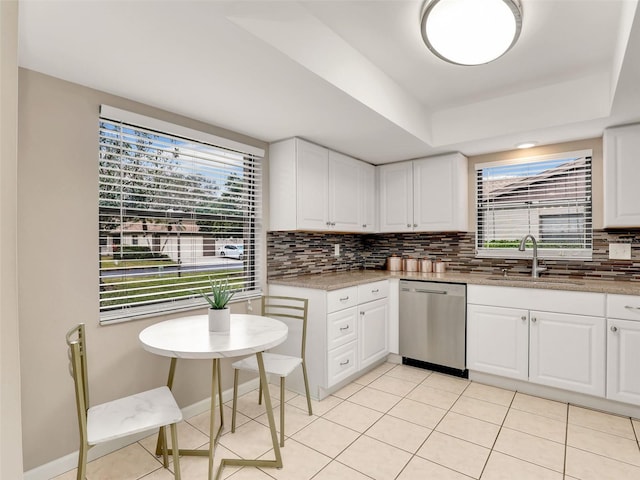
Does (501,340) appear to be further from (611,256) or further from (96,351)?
(96,351)

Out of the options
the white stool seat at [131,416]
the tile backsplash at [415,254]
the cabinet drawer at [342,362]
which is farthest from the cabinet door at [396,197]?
the white stool seat at [131,416]

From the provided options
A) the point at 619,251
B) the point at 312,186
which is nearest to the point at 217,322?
the point at 312,186

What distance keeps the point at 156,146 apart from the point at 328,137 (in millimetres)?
1346

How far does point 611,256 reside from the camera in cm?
298

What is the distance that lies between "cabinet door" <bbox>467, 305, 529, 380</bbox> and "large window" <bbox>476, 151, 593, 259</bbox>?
809 mm

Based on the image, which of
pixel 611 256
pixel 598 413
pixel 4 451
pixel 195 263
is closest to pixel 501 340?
pixel 598 413

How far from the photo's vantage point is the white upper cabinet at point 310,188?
297cm

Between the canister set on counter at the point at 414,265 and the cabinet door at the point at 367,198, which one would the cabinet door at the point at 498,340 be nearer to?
the canister set on counter at the point at 414,265

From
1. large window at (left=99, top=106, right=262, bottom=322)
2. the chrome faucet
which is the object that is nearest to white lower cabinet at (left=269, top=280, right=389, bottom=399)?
large window at (left=99, top=106, right=262, bottom=322)

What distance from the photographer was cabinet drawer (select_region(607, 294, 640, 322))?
2398 mm

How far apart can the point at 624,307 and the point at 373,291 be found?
1.82 metres

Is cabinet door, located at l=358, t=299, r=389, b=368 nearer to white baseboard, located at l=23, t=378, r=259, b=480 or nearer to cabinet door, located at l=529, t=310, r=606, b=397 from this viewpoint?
cabinet door, located at l=529, t=310, r=606, b=397

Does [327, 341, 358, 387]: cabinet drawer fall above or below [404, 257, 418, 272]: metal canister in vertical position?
below

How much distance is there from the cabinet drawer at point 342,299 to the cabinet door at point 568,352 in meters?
1.41
